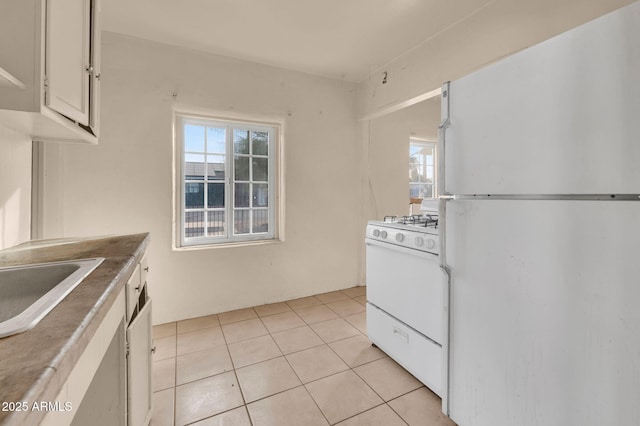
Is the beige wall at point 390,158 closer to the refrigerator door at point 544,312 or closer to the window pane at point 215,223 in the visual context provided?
the window pane at point 215,223

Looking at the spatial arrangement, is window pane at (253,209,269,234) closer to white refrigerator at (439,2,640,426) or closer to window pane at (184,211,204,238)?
window pane at (184,211,204,238)

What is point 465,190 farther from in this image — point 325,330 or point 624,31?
point 325,330

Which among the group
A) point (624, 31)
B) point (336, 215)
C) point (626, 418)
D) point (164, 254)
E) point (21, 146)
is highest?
point (624, 31)

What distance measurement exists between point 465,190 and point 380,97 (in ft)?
7.21

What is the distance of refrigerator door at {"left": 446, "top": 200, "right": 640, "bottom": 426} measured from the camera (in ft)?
2.77

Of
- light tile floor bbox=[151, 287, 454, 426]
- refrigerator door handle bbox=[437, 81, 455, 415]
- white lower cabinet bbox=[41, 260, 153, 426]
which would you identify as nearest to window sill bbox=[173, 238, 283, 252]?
light tile floor bbox=[151, 287, 454, 426]

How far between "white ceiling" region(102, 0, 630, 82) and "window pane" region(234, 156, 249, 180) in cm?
102

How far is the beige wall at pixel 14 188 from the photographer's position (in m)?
1.47

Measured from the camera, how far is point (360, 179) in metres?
3.56

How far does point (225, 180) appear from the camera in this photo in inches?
116

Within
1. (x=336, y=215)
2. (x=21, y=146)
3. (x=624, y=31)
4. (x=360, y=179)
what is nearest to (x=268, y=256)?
(x=336, y=215)

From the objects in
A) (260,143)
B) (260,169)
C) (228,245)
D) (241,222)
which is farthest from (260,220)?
(260,143)

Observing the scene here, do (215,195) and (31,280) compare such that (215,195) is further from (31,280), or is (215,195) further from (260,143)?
(31,280)

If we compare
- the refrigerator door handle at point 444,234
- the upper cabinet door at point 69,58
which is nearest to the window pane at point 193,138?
the upper cabinet door at point 69,58
